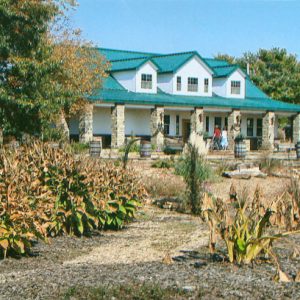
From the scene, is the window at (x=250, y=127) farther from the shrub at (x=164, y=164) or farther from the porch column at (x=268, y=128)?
the shrub at (x=164, y=164)

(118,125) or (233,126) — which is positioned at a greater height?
(233,126)

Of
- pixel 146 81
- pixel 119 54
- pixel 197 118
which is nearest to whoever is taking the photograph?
pixel 146 81

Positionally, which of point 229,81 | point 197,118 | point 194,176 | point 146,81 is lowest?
point 194,176

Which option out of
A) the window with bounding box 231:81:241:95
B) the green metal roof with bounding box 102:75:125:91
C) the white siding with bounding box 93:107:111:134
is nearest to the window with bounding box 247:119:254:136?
the window with bounding box 231:81:241:95

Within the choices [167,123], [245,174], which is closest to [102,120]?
[167,123]

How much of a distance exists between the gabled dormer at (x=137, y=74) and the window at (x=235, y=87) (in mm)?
6819

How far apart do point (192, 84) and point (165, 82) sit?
73.7 inches

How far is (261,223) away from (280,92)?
56.0m

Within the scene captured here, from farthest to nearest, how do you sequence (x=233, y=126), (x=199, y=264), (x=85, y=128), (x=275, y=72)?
(x=275, y=72) → (x=233, y=126) → (x=85, y=128) → (x=199, y=264)

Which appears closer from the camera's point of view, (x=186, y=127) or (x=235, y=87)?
(x=186, y=127)

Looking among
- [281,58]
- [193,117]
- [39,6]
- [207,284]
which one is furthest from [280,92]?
[207,284]

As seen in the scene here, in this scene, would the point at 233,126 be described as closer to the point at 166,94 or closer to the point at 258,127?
the point at 166,94

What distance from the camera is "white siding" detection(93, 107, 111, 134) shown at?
42.4m

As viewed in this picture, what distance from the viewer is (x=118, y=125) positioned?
1597 inches
